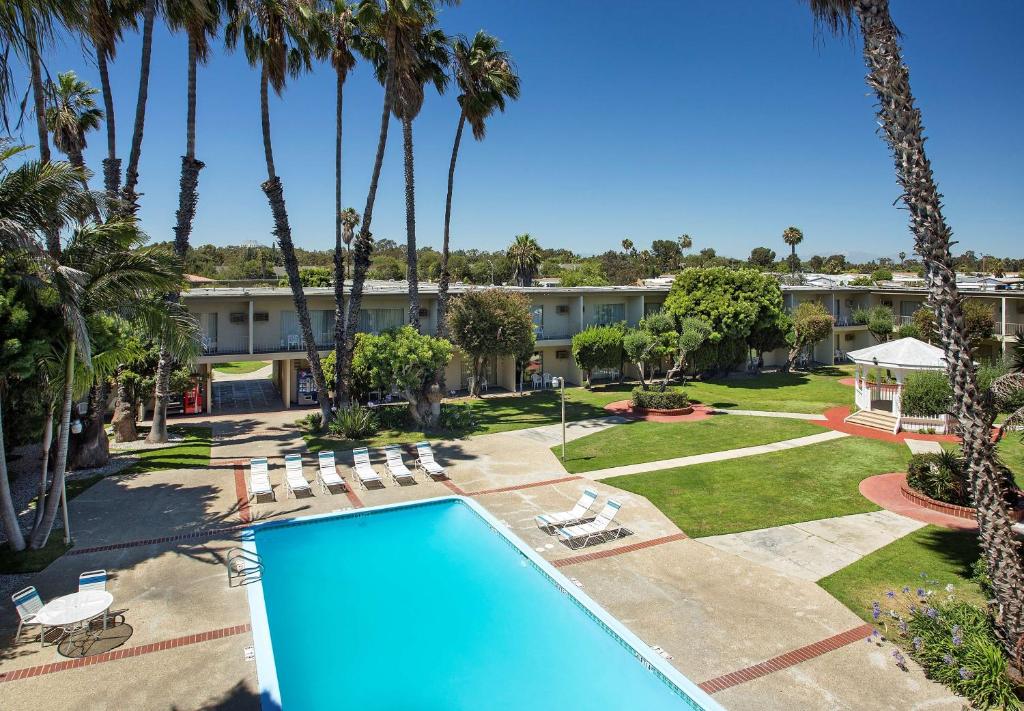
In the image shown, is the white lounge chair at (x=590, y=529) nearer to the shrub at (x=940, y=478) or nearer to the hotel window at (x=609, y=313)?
the shrub at (x=940, y=478)

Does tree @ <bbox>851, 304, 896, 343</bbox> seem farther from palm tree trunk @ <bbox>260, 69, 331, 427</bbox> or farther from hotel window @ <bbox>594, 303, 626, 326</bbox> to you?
palm tree trunk @ <bbox>260, 69, 331, 427</bbox>

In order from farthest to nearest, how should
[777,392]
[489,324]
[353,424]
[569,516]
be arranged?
[777,392] → [489,324] → [353,424] → [569,516]

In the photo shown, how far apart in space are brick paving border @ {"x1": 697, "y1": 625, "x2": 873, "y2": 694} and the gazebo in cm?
1703

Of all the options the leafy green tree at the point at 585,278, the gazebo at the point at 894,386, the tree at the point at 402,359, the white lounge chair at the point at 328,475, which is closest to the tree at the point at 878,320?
the gazebo at the point at 894,386

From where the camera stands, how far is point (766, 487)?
17.5 meters

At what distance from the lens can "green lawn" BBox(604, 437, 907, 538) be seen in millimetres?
15320

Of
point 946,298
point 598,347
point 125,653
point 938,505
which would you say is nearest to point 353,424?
point 125,653

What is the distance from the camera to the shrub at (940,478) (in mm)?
15531

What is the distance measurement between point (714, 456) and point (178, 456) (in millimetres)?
18069

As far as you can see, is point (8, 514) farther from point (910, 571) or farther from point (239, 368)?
point (239, 368)

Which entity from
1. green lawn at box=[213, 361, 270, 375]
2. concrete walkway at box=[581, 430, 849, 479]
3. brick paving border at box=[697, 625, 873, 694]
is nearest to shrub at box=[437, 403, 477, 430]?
concrete walkway at box=[581, 430, 849, 479]

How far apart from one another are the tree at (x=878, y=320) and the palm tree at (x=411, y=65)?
32091mm

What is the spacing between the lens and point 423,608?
11.9m

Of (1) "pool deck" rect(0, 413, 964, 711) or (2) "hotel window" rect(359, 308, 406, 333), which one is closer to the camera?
(1) "pool deck" rect(0, 413, 964, 711)
